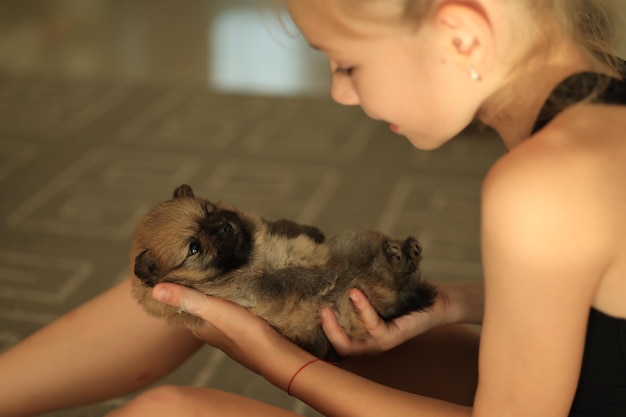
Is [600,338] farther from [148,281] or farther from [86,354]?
[86,354]

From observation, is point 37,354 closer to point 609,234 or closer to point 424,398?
point 424,398

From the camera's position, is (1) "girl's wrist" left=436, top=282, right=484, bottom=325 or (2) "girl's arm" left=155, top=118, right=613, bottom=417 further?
(1) "girl's wrist" left=436, top=282, right=484, bottom=325

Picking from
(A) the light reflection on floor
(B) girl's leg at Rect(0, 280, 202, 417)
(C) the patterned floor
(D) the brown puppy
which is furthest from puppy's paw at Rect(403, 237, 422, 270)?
(A) the light reflection on floor

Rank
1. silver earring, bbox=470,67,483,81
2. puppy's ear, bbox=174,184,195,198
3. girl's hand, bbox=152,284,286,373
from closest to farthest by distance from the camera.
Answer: silver earring, bbox=470,67,483,81
girl's hand, bbox=152,284,286,373
puppy's ear, bbox=174,184,195,198

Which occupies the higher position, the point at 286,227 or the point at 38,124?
the point at 286,227

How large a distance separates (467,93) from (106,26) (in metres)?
3.91

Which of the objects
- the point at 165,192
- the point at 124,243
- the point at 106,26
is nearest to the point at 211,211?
the point at 124,243

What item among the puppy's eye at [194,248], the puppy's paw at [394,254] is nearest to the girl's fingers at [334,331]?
the puppy's paw at [394,254]

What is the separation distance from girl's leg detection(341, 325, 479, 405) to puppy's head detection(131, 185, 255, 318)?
0.93 ft

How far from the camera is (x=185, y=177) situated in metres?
2.91

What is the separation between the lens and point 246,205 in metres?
2.70

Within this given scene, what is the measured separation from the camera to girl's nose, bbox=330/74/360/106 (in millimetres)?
1120

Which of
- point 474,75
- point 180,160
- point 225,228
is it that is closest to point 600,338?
point 474,75

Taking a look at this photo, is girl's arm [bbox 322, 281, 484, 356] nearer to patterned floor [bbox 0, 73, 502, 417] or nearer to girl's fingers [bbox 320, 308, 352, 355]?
girl's fingers [bbox 320, 308, 352, 355]
